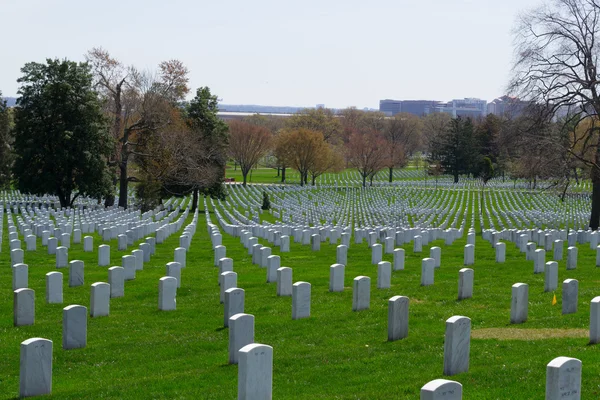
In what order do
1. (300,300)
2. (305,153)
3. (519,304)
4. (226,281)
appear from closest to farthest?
(519,304), (300,300), (226,281), (305,153)

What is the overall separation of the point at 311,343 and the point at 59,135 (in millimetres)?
35550

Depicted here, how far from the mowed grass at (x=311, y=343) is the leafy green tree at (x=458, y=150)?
7826 cm

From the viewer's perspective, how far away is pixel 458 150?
95.7m

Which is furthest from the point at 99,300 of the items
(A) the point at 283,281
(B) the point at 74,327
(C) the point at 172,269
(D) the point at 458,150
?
(D) the point at 458,150

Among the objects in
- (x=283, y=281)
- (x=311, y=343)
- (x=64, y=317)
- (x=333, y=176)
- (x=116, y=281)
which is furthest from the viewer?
(x=333, y=176)

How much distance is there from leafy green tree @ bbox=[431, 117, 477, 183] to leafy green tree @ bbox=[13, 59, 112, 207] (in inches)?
2301

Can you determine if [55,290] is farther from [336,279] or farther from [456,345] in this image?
[456,345]

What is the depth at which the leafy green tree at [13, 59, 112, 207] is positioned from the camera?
43281mm

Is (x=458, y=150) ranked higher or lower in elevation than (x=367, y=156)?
higher

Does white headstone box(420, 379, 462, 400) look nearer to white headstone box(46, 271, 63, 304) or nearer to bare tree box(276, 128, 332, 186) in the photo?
white headstone box(46, 271, 63, 304)

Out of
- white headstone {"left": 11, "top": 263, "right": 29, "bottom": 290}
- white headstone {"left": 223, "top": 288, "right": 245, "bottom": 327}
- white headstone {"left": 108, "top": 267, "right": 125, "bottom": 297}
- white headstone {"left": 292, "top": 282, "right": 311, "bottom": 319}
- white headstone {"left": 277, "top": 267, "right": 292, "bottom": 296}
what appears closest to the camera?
white headstone {"left": 223, "top": 288, "right": 245, "bottom": 327}

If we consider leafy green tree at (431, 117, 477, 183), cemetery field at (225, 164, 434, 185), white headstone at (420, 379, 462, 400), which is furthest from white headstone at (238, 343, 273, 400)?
leafy green tree at (431, 117, 477, 183)

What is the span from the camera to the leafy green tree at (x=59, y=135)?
43281mm

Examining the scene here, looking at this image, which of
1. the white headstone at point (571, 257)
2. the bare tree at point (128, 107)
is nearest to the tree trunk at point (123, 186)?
the bare tree at point (128, 107)
